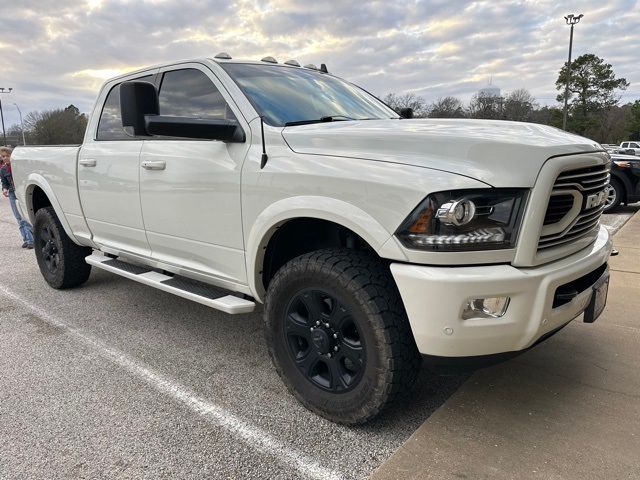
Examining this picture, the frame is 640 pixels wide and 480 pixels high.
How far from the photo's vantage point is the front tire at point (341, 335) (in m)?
2.31

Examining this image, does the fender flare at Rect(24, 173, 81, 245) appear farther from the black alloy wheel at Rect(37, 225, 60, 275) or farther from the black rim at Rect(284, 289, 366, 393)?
the black rim at Rect(284, 289, 366, 393)

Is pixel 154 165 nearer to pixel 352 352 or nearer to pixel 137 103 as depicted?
pixel 137 103

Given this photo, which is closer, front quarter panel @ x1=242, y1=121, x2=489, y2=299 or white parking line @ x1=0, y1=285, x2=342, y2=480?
front quarter panel @ x1=242, y1=121, x2=489, y2=299

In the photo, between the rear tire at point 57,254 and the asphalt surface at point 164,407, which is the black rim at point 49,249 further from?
the asphalt surface at point 164,407

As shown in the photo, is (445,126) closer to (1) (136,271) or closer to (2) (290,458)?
(2) (290,458)

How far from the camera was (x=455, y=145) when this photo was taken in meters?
2.20

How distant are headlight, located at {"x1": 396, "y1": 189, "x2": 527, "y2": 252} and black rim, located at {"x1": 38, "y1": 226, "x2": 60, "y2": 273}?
13.9 feet

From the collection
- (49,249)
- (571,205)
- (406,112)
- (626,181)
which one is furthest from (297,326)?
(626,181)

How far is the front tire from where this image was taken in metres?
2.31

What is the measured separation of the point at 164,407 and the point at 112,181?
1896 mm

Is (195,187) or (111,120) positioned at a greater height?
(111,120)

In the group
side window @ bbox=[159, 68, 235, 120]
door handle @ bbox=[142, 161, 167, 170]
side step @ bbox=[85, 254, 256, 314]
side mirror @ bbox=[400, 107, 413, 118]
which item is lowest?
side step @ bbox=[85, 254, 256, 314]

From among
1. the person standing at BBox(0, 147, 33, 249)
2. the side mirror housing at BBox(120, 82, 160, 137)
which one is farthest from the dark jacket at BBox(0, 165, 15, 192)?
the side mirror housing at BBox(120, 82, 160, 137)

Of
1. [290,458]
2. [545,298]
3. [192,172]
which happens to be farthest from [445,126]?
[290,458]
